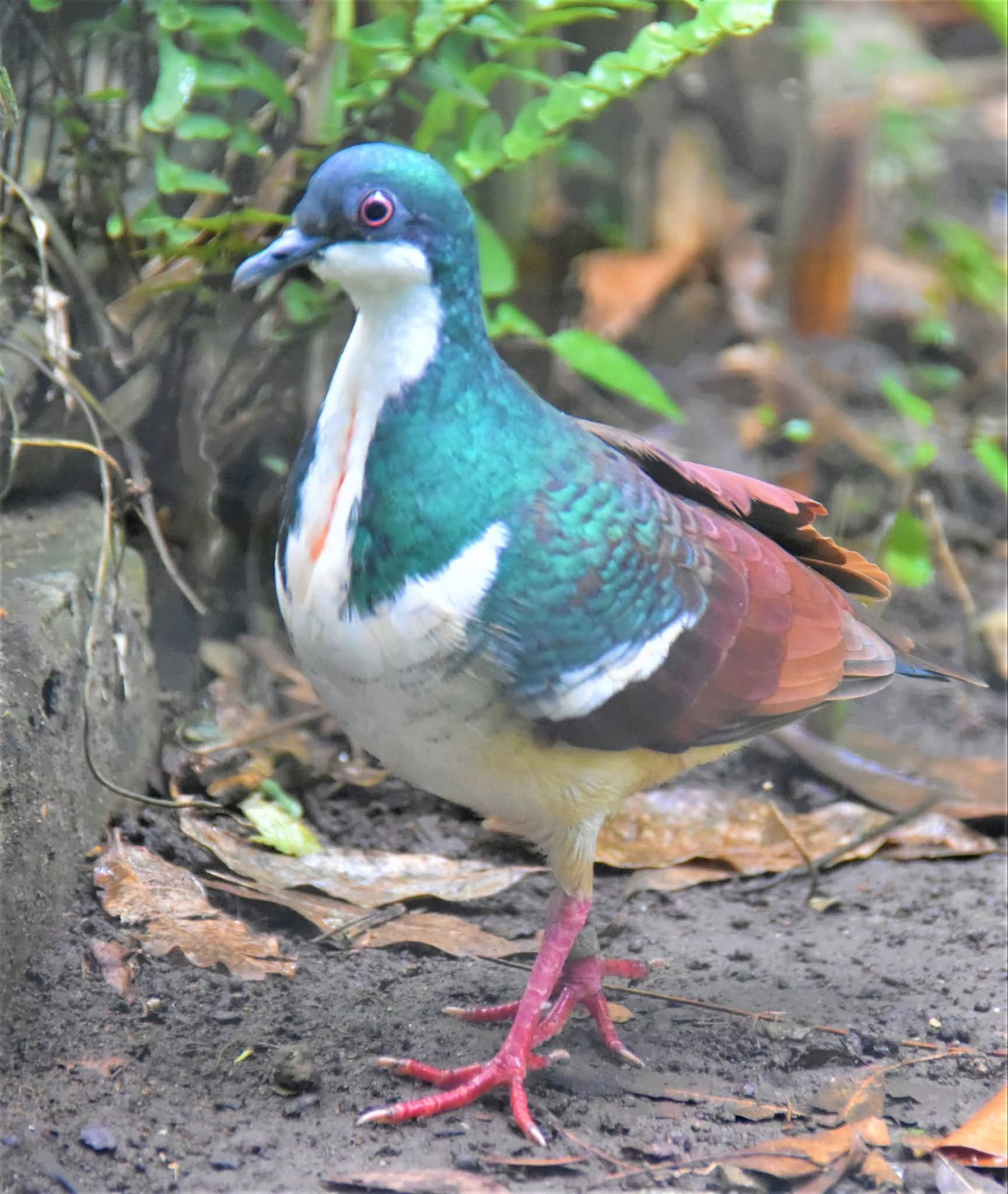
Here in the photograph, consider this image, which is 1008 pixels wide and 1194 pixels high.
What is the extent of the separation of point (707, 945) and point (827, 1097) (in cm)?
68

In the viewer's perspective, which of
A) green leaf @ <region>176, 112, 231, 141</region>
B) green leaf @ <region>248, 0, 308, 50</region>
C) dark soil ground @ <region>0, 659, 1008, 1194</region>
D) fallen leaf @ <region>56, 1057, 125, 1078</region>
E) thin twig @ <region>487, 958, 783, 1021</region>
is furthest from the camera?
green leaf @ <region>248, 0, 308, 50</region>

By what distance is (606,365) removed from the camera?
3986 mm

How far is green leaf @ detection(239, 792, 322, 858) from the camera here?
337 cm

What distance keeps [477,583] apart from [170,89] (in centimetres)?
153

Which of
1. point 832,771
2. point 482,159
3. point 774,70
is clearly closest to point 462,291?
point 482,159

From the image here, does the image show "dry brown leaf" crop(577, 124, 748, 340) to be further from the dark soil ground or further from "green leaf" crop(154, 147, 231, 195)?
the dark soil ground

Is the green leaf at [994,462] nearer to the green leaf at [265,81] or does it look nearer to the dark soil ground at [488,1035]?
the dark soil ground at [488,1035]

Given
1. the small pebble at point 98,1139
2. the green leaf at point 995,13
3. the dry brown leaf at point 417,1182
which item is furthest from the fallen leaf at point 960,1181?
the green leaf at point 995,13

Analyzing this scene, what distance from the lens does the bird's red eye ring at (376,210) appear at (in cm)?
233

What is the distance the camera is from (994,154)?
9.29 m

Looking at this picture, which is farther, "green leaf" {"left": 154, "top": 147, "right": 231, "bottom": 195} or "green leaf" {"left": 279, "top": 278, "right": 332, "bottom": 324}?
"green leaf" {"left": 279, "top": 278, "right": 332, "bottom": 324}

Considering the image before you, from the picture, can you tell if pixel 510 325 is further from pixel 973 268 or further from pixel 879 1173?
pixel 973 268

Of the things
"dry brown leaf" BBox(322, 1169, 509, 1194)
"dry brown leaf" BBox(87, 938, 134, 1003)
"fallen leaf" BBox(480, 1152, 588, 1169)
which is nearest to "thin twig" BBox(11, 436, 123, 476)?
"dry brown leaf" BBox(87, 938, 134, 1003)

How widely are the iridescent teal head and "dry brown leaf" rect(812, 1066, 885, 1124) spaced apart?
1694mm
